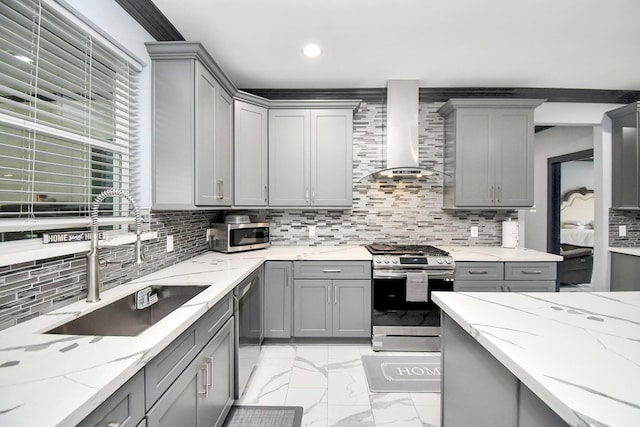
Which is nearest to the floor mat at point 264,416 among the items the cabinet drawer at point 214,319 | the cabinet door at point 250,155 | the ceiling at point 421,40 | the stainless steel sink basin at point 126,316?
the cabinet drawer at point 214,319

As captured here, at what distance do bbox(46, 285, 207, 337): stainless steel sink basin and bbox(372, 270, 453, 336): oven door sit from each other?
5.20 feet

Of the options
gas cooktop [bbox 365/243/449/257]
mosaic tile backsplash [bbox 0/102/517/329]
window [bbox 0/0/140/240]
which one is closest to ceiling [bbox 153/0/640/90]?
mosaic tile backsplash [bbox 0/102/517/329]

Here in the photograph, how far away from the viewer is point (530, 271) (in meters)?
2.60

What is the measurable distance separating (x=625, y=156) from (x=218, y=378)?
442 centimetres

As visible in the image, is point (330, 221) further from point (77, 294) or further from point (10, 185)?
point (10, 185)

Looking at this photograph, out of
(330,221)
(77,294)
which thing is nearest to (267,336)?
(330,221)

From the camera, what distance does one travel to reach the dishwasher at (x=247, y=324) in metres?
1.81

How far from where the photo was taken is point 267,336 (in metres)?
2.65

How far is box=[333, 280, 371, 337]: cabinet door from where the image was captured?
8.61ft

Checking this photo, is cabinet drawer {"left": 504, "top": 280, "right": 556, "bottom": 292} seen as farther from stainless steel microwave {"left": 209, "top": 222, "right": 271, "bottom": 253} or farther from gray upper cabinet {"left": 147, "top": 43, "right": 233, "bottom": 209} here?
gray upper cabinet {"left": 147, "top": 43, "right": 233, "bottom": 209}

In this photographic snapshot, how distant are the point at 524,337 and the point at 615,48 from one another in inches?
112

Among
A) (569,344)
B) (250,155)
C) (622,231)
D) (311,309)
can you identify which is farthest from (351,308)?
(622,231)

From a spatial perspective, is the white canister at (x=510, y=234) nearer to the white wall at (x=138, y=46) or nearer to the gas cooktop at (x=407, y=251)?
the gas cooktop at (x=407, y=251)

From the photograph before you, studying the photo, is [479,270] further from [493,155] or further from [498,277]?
[493,155]
